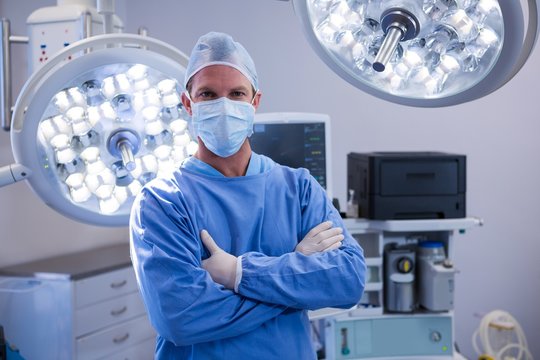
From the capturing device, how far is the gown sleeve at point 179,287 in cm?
132

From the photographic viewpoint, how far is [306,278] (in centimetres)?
140

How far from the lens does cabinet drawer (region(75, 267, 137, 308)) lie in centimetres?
293

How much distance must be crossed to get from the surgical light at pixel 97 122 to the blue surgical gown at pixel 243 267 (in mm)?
100

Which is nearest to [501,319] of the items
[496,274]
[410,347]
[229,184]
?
[496,274]

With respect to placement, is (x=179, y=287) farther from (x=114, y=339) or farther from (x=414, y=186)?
(x=114, y=339)

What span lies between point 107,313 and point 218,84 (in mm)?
2010

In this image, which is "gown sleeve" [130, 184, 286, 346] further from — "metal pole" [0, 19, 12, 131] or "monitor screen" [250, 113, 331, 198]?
"monitor screen" [250, 113, 331, 198]

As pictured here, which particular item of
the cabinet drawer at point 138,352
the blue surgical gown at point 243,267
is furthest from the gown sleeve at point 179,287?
the cabinet drawer at point 138,352

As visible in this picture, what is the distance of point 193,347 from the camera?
140 centimetres

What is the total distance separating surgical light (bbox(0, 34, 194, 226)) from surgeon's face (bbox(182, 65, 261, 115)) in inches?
3.1

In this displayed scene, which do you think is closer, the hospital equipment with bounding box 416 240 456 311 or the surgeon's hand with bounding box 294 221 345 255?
the surgeon's hand with bounding box 294 221 345 255

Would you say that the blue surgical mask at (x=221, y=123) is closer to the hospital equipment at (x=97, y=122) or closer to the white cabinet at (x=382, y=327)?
the hospital equipment at (x=97, y=122)


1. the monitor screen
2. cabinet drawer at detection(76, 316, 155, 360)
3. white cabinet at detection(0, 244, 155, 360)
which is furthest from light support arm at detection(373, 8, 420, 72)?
cabinet drawer at detection(76, 316, 155, 360)

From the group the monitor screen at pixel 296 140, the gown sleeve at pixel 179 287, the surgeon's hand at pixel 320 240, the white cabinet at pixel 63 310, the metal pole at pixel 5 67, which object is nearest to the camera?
the gown sleeve at pixel 179 287
